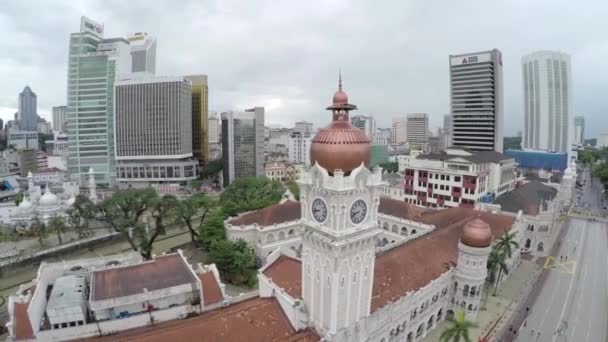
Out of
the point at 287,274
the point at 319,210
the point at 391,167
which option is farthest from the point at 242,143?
the point at 319,210

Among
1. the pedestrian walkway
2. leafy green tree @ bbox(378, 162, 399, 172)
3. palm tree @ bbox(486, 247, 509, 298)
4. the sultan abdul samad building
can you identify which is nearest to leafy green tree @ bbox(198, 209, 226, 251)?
the sultan abdul samad building

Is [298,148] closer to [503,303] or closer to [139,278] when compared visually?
[503,303]

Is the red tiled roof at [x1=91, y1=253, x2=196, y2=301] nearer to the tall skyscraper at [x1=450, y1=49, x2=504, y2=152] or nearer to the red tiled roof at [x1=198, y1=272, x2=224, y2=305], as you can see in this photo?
the red tiled roof at [x1=198, y1=272, x2=224, y2=305]

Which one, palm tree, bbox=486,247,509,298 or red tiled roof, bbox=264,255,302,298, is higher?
red tiled roof, bbox=264,255,302,298

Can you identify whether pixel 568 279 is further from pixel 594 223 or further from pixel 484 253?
pixel 594 223

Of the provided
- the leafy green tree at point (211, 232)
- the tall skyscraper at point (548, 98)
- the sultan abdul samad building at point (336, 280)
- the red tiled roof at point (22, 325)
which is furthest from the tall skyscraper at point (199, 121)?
the tall skyscraper at point (548, 98)

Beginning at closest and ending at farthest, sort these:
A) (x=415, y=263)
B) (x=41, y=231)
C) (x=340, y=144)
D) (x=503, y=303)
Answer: (x=340, y=144) < (x=415, y=263) < (x=503, y=303) < (x=41, y=231)

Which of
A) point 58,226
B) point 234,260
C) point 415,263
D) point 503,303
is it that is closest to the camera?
point 415,263
